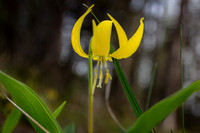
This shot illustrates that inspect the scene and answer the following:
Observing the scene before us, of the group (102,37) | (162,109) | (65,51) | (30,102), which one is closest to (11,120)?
(30,102)

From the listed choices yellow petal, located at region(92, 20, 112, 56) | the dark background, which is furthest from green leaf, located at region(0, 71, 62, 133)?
the dark background

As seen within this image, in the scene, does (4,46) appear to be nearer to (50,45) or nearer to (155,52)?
(50,45)

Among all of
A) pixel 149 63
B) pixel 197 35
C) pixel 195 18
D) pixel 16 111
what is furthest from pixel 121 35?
pixel 149 63

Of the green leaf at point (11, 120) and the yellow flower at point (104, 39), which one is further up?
the yellow flower at point (104, 39)

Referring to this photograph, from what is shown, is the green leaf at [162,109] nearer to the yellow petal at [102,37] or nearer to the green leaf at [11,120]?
the yellow petal at [102,37]

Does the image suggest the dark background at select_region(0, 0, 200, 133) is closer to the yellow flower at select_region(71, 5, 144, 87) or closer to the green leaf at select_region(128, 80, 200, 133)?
the yellow flower at select_region(71, 5, 144, 87)

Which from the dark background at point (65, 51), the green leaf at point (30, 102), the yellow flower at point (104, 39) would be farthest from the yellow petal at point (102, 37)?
the dark background at point (65, 51)
